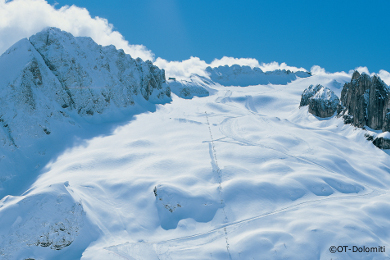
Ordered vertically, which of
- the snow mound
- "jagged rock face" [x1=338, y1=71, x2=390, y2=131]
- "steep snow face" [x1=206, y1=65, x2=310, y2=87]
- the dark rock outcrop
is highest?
"steep snow face" [x1=206, y1=65, x2=310, y2=87]

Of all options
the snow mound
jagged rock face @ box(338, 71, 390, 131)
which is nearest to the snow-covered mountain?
the snow mound

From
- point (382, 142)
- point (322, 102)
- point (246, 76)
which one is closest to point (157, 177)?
point (382, 142)

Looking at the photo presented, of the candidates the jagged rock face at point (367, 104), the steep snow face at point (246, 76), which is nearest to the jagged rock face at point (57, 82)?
the jagged rock face at point (367, 104)

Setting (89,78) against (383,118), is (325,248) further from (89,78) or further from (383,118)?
(89,78)

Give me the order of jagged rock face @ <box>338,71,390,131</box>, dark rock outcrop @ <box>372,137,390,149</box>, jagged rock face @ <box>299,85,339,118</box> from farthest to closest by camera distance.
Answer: jagged rock face @ <box>299,85,339,118</box>
jagged rock face @ <box>338,71,390,131</box>
dark rock outcrop @ <box>372,137,390,149</box>

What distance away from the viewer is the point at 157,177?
2580 cm

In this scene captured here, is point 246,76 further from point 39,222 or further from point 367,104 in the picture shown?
Answer: point 39,222

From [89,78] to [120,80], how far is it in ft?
30.3

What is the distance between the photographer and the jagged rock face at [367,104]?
43.3 meters

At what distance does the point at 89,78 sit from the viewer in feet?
162

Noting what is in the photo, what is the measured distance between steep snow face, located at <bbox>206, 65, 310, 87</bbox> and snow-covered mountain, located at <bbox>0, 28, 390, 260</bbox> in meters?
90.7

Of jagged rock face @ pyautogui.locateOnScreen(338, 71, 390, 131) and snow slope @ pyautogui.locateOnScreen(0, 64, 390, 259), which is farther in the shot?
jagged rock face @ pyautogui.locateOnScreen(338, 71, 390, 131)

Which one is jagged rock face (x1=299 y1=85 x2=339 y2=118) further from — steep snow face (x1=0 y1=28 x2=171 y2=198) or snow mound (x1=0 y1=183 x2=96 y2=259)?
snow mound (x1=0 y1=183 x2=96 y2=259)

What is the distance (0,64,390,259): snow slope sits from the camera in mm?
17188
